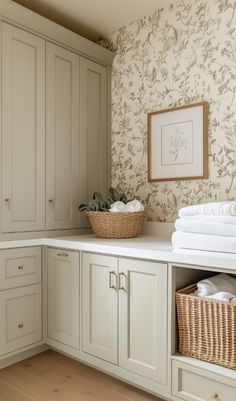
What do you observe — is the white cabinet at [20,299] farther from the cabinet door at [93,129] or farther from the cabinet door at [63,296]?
the cabinet door at [93,129]

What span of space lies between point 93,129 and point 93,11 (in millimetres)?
→ 815

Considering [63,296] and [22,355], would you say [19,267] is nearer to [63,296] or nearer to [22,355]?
[63,296]

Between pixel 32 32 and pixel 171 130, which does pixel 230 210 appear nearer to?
pixel 171 130

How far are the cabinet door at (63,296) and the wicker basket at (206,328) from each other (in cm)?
70

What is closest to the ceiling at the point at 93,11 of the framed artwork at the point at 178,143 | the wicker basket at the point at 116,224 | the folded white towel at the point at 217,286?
the framed artwork at the point at 178,143

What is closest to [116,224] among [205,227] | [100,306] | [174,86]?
[100,306]

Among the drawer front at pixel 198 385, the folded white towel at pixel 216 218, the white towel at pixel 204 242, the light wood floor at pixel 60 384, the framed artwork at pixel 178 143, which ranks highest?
the framed artwork at pixel 178 143

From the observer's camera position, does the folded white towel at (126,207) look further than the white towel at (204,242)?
Yes

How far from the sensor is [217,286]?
165cm

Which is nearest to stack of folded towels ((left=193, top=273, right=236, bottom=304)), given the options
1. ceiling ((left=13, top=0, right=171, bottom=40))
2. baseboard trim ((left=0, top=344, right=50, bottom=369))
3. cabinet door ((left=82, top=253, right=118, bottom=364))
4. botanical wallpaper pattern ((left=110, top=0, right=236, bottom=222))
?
cabinet door ((left=82, top=253, right=118, bottom=364))

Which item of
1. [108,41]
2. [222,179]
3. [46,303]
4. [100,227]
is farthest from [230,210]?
[108,41]

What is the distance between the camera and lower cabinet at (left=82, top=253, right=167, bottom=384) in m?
1.68

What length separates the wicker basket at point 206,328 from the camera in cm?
149

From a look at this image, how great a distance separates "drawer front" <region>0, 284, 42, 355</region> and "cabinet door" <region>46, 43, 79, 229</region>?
0.46 meters
